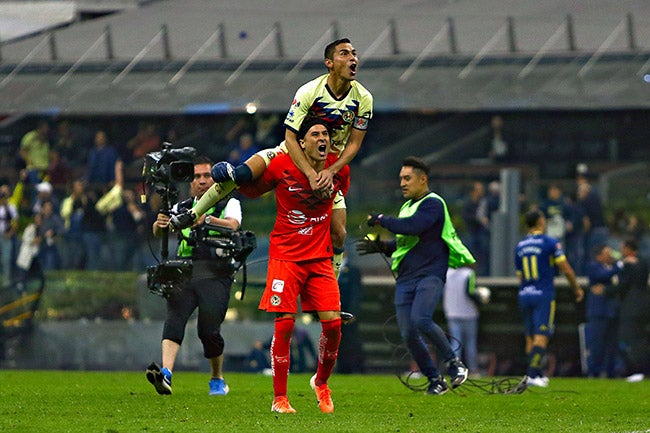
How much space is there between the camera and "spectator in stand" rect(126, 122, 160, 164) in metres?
22.8

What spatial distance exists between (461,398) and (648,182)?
9.39 meters

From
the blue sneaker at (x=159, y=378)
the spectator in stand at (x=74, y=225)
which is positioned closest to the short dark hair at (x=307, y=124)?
the blue sneaker at (x=159, y=378)

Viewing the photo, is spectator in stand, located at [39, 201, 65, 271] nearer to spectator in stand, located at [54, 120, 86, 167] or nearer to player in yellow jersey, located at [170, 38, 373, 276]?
spectator in stand, located at [54, 120, 86, 167]

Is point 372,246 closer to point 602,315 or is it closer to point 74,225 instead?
point 602,315

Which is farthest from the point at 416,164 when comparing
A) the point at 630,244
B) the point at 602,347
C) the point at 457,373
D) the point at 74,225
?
the point at 74,225

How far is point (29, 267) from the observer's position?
878 inches

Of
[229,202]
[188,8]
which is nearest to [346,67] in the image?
[229,202]

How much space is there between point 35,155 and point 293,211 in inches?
551

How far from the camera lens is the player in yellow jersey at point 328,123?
32.5 ft

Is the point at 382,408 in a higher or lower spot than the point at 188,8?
lower

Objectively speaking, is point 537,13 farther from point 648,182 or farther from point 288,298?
point 288,298

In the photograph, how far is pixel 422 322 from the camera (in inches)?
506

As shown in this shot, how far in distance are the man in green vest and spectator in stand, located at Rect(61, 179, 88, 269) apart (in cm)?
989

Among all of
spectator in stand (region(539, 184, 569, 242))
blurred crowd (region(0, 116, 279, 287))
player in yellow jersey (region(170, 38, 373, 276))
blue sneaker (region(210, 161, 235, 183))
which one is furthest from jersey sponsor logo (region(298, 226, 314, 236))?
blurred crowd (region(0, 116, 279, 287))
